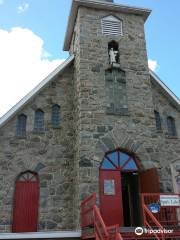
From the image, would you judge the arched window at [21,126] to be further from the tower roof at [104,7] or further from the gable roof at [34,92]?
the tower roof at [104,7]

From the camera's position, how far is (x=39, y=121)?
46.5ft

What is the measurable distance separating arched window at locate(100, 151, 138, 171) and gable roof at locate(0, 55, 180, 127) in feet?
13.8

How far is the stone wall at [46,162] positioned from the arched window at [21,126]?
15 centimetres

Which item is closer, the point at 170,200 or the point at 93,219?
the point at 93,219

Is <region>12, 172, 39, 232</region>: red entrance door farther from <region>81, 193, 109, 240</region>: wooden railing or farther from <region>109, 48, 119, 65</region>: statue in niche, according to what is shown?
<region>109, 48, 119, 65</region>: statue in niche

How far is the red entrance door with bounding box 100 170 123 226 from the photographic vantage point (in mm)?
11345

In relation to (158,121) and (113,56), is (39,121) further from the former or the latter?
(158,121)

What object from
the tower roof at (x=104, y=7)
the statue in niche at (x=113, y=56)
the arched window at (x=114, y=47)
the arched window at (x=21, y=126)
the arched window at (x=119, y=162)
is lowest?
the arched window at (x=119, y=162)

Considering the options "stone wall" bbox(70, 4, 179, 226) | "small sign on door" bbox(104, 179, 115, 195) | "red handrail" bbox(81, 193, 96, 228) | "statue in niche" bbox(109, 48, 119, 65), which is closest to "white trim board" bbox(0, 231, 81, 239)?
"red handrail" bbox(81, 193, 96, 228)

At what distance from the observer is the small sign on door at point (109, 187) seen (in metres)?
11.8

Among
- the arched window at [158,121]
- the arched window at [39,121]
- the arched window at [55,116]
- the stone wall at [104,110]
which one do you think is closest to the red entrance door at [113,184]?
the stone wall at [104,110]

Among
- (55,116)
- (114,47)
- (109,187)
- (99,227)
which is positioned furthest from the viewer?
(114,47)

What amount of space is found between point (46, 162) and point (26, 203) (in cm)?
178

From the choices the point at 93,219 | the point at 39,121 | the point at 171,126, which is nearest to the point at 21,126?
the point at 39,121
